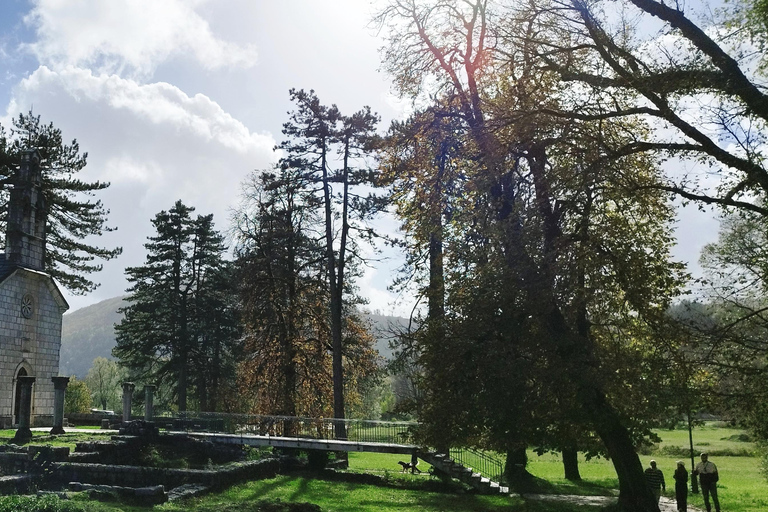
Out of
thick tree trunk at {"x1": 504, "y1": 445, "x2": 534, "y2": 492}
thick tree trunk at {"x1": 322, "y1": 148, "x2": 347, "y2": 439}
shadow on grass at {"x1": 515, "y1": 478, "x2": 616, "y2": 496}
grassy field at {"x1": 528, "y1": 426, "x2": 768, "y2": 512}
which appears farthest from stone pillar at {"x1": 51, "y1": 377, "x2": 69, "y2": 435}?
grassy field at {"x1": 528, "y1": 426, "x2": 768, "y2": 512}

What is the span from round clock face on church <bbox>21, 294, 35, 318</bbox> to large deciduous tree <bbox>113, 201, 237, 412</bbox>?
9149mm

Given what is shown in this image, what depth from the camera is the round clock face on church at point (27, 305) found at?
30.7m

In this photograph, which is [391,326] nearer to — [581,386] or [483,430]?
[483,430]

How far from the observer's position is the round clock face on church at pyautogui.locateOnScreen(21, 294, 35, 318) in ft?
101

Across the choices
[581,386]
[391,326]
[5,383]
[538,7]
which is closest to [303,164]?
[391,326]

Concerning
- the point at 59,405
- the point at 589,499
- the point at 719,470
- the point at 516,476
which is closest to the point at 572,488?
the point at 516,476

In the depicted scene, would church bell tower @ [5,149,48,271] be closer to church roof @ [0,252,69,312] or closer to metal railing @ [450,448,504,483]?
church roof @ [0,252,69,312]

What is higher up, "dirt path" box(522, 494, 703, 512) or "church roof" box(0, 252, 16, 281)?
"church roof" box(0, 252, 16, 281)

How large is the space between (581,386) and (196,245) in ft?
113

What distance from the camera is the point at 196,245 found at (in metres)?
42.5

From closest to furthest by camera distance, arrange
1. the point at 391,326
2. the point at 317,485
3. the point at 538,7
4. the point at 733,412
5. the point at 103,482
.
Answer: the point at 733,412 → the point at 538,7 → the point at 103,482 → the point at 391,326 → the point at 317,485

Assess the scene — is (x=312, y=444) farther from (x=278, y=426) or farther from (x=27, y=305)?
(x=27, y=305)

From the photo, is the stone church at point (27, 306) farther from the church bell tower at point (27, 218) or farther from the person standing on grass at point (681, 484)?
the person standing on grass at point (681, 484)

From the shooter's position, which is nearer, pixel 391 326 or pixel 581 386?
pixel 581 386
